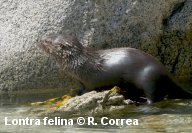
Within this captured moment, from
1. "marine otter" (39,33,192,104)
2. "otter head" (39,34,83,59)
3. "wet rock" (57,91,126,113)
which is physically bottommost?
"wet rock" (57,91,126,113)

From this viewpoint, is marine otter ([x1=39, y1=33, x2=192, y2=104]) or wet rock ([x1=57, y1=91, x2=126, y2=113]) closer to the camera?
wet rock ([x1=57, y1=91, x2=126, y2=113])

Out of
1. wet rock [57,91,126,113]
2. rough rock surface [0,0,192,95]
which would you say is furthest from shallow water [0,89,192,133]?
rough rock surface [0,0,192,95]

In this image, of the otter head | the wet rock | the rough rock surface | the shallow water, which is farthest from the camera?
the rough rock surface

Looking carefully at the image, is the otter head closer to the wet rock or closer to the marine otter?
the marine otter

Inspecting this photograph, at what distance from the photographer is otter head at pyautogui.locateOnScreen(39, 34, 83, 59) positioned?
700cm

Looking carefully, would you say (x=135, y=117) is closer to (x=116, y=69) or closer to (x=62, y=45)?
(x=116, y=69)

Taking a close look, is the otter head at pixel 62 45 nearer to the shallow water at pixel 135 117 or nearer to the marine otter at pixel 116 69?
the marine otter at pixel 116 69

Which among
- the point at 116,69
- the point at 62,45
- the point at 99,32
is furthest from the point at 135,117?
the point at 99,32

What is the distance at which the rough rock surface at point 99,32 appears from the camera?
24.7ft

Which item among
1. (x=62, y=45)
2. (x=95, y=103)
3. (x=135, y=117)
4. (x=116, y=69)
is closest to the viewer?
(x=135, y=117)

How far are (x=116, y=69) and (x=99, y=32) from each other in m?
0.94

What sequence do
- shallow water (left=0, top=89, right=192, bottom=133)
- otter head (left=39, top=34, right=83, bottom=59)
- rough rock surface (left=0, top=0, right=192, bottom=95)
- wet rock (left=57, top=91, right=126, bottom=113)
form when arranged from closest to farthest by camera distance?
shallow water (left=0, top=89, right=192, bottom=133), wet rock (left=57, top=91, right=126, bottom=113), otter head (left=39, top=34, right=83, bottom=59), rough rock surface (left=0, top=0, right=192, bottom=95)

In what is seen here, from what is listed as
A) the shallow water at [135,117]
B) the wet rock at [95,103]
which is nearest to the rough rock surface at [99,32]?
the shallow water at [135,117]

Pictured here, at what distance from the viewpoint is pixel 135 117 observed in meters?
5.84
